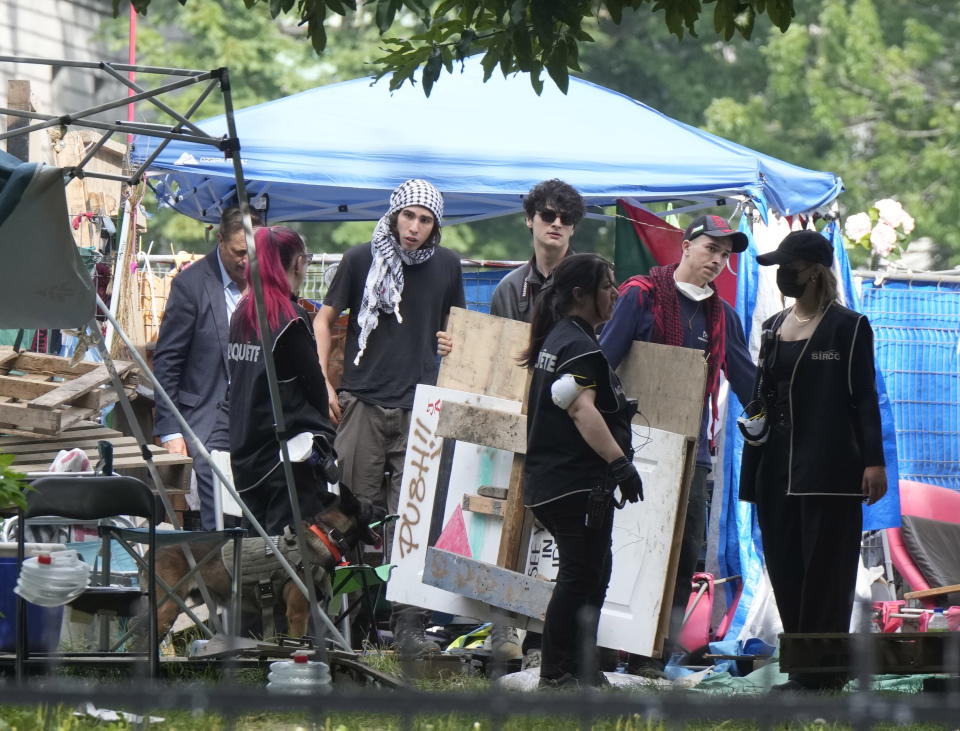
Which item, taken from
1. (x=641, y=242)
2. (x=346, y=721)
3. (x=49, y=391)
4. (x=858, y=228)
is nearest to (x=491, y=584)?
(x=641, y=242)

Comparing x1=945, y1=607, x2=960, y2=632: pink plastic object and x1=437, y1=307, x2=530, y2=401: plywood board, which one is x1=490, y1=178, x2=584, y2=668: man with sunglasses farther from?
x1=945, y1=607, x2=960, y2=632: pink plastic object

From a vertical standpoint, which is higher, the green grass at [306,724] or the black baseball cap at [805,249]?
the black baseball cap at [805,249]

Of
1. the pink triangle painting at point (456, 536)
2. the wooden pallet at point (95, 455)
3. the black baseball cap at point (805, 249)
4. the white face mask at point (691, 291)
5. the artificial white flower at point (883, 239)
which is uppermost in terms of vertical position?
the artificial white flower at point (883, 239)

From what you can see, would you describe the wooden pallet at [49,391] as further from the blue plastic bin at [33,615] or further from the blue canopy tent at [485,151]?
the blue plastic bin at [33,615]

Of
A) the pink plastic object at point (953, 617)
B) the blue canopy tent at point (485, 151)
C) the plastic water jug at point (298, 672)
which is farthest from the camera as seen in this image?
the blue canopy tent at point (485, 151)

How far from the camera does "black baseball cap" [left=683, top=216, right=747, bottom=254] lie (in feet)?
23.6

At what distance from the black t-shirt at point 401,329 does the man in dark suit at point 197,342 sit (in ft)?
2.13

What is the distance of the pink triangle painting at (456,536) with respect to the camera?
7387 mm

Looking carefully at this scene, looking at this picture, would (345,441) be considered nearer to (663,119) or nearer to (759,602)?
(759,602)

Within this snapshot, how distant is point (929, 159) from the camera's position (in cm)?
2555

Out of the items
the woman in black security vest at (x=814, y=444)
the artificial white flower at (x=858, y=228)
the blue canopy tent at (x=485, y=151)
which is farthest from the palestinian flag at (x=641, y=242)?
the artificial white flower at (x=858, y=228)

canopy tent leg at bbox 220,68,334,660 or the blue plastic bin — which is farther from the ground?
canopy tent leg at bbox 220,68,334,660

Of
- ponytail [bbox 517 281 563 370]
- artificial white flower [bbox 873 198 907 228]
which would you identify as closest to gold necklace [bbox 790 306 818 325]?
ponytail [bbox 517 281 563 370]

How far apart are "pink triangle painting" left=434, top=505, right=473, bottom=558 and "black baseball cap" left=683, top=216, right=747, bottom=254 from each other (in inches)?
67.0
